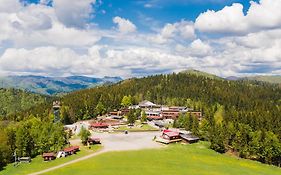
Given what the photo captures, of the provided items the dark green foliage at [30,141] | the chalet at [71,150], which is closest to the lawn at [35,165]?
the chalet at [71,150]

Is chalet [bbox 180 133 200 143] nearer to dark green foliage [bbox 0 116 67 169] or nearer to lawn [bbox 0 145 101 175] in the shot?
lawn [bbox 0 145 101 175]

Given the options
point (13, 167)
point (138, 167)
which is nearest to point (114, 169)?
point (138, 167)

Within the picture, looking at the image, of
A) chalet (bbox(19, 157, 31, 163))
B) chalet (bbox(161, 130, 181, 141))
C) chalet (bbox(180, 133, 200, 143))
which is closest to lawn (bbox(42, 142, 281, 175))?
chalet (bbox(180, 133, 200, 143))

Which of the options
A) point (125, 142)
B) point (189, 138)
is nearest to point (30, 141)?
point (125, 142)

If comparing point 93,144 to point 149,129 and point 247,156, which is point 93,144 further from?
point 247,156

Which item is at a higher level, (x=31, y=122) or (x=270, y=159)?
(x=31, y=122)

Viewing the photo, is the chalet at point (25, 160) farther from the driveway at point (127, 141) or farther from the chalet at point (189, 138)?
the chalet at point (189, 138)

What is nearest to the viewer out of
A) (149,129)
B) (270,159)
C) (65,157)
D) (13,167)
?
(13,167)
